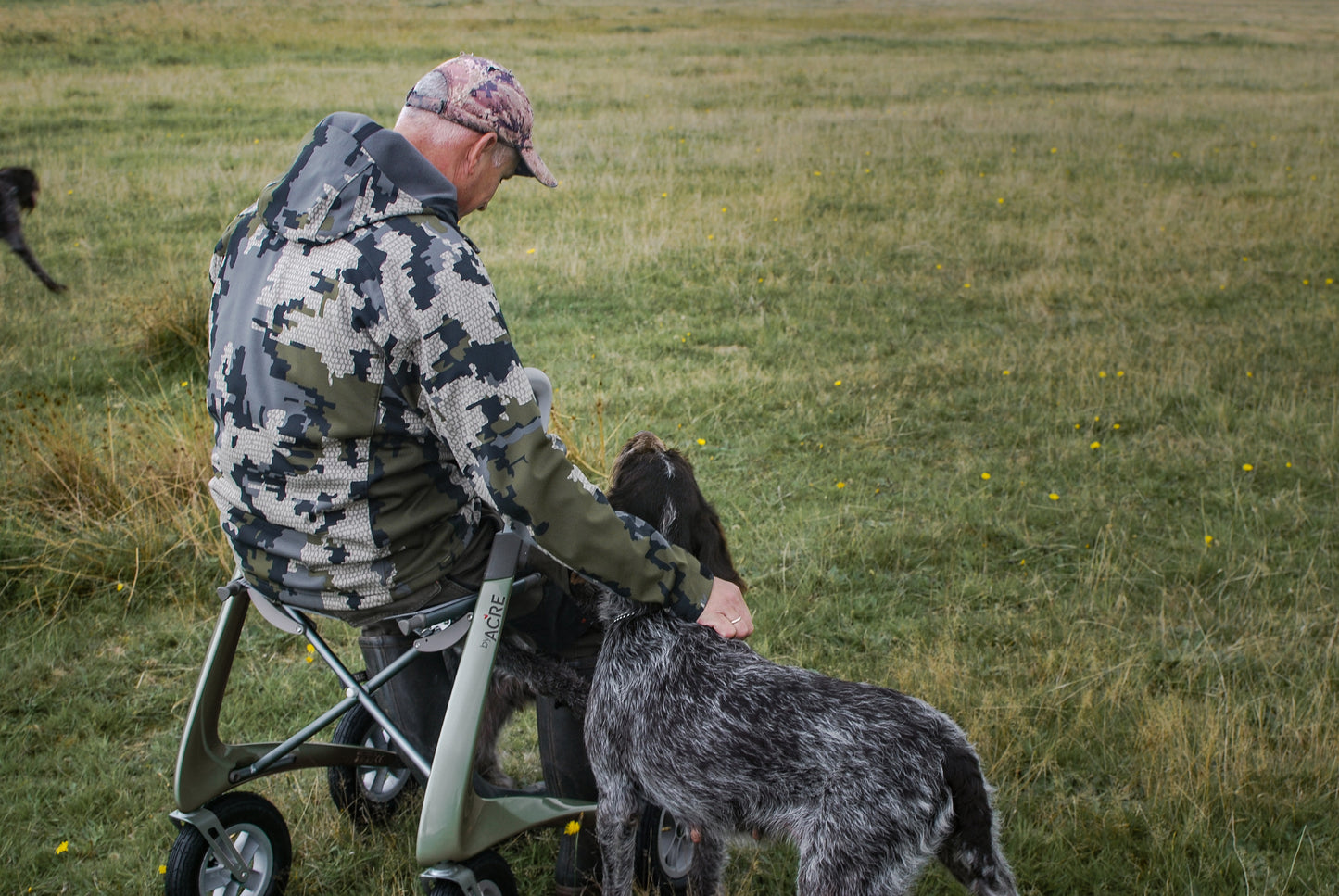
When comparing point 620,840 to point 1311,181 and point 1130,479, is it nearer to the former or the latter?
point 1130,479

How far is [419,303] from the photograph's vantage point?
2.15 metres

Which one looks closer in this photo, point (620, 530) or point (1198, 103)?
point (620, 530)

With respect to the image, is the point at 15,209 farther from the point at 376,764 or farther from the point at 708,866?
the point at 708,866

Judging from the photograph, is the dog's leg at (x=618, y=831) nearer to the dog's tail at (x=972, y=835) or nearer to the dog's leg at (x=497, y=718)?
the dog's leg at (x=497, y=718)

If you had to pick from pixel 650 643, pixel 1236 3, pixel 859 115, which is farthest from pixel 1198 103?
pixel 1236 3

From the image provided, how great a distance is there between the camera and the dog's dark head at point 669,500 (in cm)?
275

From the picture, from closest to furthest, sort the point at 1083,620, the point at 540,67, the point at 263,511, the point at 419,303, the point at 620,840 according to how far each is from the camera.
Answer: the point at 419,303 → the point at 263,511 → the point at 620,840 → the point at 1083,620 → the point at 540,67

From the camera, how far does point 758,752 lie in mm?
2516

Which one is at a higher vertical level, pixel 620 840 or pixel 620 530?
pixel 620 530

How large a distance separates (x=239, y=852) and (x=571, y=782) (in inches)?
36.9

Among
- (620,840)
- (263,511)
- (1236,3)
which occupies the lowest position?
(620,840)

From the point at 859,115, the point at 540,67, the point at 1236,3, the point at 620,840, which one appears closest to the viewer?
the point at 620,840

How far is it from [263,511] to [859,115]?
57.9 feet

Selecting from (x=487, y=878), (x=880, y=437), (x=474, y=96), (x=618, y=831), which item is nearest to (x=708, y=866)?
(x=618, y=831)
